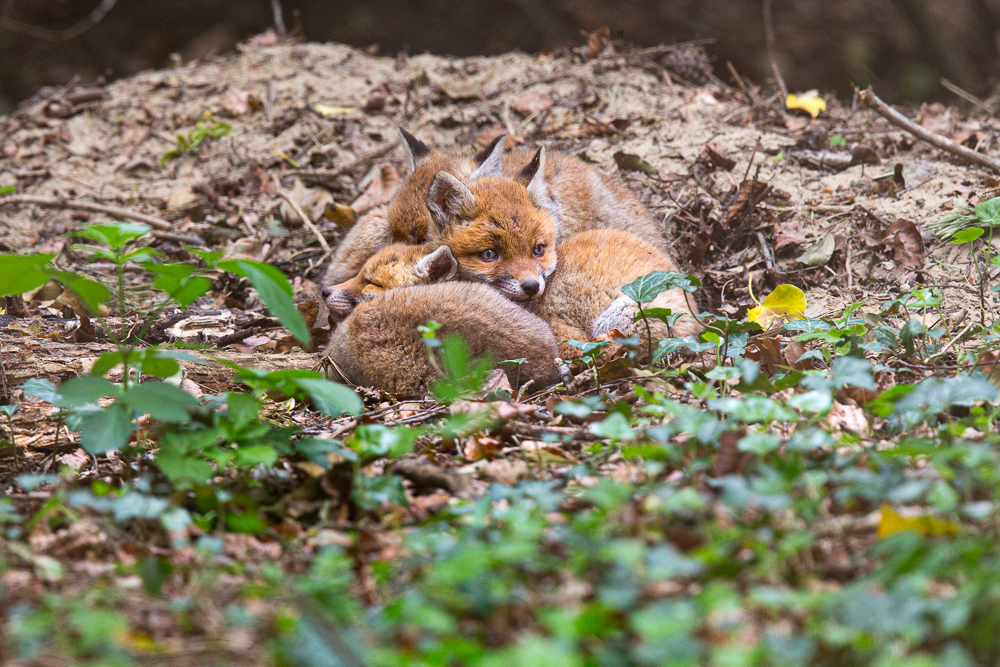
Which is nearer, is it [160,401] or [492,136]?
[160,401]

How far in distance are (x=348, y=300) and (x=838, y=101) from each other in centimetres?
627

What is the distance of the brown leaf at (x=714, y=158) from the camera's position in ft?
20.4

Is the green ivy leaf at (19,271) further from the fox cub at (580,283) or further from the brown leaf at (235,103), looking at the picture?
the brown leaf at (235,103)

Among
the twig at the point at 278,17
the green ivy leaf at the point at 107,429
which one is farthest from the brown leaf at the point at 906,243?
the twig at the point at 278,17

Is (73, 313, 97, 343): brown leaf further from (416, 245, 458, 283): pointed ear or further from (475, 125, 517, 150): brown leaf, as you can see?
(475, 125, 517, 150): brown leaf

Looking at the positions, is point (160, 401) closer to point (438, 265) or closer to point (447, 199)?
point (438, 265)

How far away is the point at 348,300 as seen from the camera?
4.45 meters

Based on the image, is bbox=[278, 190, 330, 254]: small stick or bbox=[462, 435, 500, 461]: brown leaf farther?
bbox=[278, 190, 330, 254]: small stick

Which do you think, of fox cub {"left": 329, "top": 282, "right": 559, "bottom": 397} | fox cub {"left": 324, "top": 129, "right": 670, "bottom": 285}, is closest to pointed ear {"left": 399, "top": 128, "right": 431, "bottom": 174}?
fox cub {"left": 324, "top": 129, "right": 670, "bottom": 285}

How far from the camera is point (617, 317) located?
4254mm

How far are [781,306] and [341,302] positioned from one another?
276 cm

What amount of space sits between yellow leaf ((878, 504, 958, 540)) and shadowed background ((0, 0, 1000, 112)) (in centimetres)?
747

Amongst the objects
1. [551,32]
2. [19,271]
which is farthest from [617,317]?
[551,32]

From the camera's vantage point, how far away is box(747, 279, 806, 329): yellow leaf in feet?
14.5
